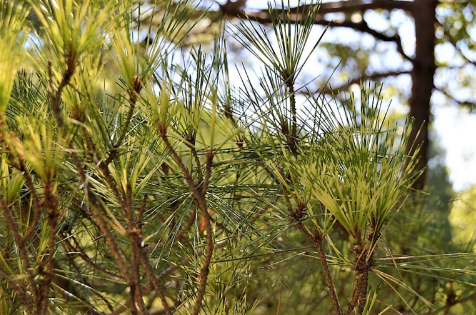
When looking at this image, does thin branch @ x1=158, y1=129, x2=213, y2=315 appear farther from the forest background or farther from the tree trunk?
the tree trunk

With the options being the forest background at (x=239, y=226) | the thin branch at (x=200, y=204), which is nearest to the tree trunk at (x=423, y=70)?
the forest background at (x=239, y=226)

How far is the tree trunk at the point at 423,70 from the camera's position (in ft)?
5.15

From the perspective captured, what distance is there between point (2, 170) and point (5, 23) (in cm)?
12

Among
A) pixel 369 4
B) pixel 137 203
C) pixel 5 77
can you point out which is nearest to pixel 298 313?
pixel 137 203

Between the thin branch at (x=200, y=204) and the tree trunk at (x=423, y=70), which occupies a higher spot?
the tree trunk at (x=423, y=70)

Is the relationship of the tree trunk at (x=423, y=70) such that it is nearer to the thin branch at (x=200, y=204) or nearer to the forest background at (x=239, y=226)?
the forest background at (x=239, y=226)

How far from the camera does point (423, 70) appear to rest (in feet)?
5.34

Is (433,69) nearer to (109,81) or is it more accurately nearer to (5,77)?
(109,81)

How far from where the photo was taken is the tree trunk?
157 cm

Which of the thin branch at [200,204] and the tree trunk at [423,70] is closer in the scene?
the thin branch at [200,204]

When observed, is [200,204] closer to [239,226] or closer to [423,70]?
[239,226]

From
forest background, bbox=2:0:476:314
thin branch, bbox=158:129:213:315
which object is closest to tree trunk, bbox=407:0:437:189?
forest background, bbox=2:0:476:314

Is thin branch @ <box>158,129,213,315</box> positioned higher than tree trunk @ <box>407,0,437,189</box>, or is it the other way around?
tree trunk @ <box>407,0,437,189</box>

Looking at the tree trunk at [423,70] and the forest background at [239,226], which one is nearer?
the forest background at [239,226]
